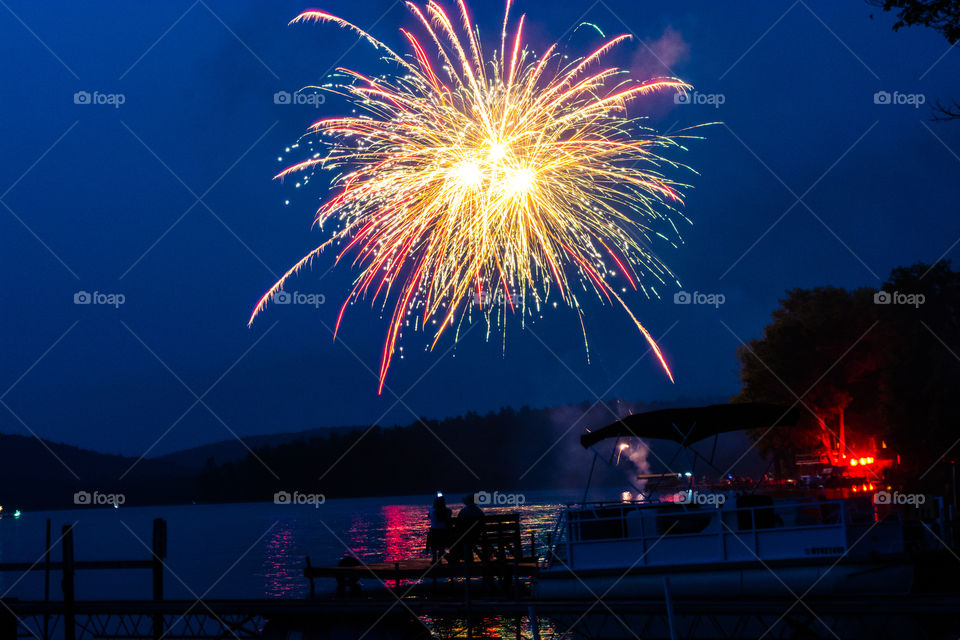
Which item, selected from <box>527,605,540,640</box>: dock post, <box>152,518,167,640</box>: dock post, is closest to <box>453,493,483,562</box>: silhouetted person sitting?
<box>527,605,540,640</box>: dock post

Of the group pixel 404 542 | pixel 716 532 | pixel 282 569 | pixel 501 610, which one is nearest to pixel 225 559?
pixel 404 542

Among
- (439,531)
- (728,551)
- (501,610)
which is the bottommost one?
(501,610)

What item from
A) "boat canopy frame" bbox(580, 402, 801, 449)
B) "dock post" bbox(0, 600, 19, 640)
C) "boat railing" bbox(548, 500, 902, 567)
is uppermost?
"boat canopy frame" bbox(580, 402, 801, 449)

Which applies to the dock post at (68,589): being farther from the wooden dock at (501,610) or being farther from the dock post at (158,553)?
the dock post at (158,553)

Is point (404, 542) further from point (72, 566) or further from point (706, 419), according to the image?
point (72, 566)

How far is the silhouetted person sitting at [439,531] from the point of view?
20095 mm

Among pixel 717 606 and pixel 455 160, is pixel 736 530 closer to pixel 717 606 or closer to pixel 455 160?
pixel 717 606

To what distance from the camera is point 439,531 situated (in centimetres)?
2023

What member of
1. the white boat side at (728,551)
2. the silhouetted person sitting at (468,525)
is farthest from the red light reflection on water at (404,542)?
the white boat side at (728,551)

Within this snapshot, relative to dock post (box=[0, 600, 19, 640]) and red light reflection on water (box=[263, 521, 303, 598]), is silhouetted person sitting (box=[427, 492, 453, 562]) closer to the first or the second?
dock post (box=[0, 600, 19, 640])

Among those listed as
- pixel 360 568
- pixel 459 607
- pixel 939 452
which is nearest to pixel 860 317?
pixel 939 452

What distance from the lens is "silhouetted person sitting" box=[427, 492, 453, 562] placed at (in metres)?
20.1

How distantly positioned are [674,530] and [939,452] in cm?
3136

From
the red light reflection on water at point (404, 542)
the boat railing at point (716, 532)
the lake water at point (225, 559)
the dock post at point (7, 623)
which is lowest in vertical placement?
the lake water at point (225, 559)
